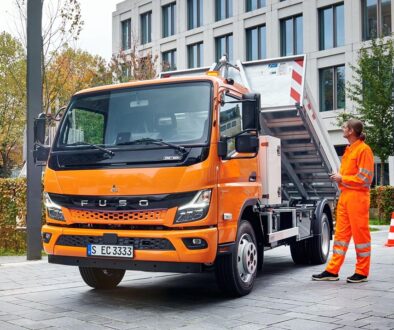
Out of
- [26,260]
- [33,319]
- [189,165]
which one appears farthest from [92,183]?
[26,260]

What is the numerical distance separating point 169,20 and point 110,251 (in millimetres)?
37365

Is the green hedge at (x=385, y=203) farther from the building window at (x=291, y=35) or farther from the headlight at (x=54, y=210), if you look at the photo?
the headlight at (x=54, y=210)

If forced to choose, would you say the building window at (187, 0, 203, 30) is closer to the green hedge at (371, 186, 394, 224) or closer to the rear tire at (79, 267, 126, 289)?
the green hedge at (371, 186, 394, 224)

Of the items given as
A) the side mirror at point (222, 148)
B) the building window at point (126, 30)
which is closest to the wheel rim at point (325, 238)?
the side mirror at point (222, 148)

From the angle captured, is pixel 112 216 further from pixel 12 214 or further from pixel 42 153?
pixel 12 214

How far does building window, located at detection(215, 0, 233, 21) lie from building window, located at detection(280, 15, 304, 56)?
439cm

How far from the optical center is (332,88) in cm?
3222

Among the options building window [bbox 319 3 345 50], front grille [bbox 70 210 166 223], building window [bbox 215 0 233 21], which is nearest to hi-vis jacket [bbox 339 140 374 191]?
front grille [bbox 70 210 166 223]

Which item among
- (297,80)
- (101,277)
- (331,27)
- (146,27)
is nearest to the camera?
(101,277)

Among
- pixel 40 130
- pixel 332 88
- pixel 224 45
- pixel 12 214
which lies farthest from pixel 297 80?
pixel 224 45

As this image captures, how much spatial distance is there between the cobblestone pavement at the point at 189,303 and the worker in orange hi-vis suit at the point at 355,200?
14.5 inches

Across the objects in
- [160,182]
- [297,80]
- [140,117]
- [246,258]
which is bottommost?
[246,258]

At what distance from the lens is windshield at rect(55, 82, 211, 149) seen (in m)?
6.44

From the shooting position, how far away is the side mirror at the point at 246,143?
6.53 meters
